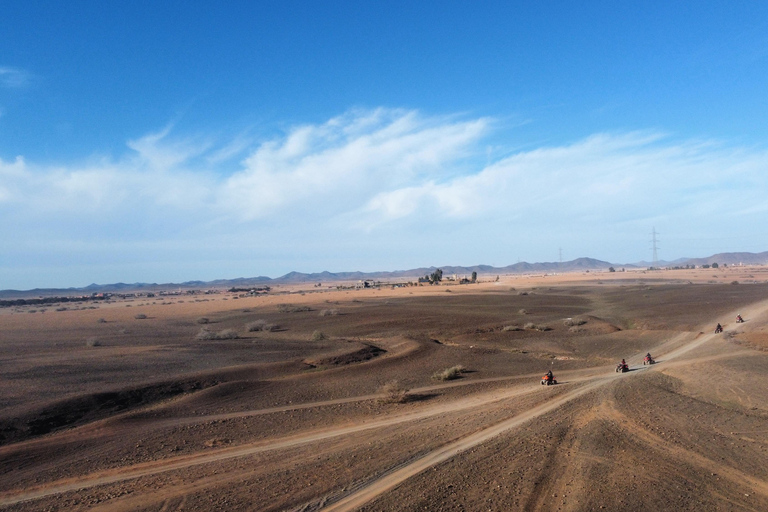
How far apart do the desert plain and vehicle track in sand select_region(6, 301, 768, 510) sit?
6 centimetres

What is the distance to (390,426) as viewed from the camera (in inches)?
638

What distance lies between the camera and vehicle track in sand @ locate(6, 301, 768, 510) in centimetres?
1097

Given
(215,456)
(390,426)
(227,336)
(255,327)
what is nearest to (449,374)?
(390,426)

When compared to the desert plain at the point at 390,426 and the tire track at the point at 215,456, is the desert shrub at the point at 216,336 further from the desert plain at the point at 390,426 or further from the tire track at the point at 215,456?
the tire track at the point at 215,456

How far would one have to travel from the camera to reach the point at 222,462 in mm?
13211

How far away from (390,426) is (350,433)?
130 cm

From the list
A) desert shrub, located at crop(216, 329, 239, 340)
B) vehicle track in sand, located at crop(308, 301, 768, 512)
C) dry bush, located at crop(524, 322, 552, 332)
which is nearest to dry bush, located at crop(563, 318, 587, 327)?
dry bush, located at crop(524, 322, 552, 332)

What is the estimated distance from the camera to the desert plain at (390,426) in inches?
421

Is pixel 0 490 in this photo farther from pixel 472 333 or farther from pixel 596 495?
pixel 472 333

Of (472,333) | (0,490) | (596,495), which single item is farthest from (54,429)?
(472,333)

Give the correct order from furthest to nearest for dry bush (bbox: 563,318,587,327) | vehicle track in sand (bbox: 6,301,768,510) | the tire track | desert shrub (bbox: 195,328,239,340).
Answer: dry bush (bbox: 563,318,587,327)
desert shrub (bbox: 195,328,239,340)
the tire track
vehicle track in sand (bbox: 6,301,768,510)

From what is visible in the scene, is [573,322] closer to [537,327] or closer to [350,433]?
[537,327]

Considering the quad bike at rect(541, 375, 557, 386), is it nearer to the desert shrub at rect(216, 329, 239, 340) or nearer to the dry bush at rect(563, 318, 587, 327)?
the dry bush at rect(563, 318, 587, 327)

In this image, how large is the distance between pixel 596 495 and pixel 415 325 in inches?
1516
